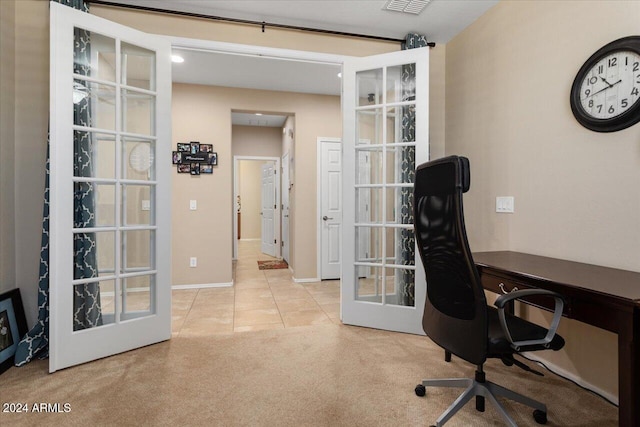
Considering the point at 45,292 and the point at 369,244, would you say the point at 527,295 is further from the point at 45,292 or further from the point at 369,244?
the point at 45,292

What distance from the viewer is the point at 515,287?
1765 mm

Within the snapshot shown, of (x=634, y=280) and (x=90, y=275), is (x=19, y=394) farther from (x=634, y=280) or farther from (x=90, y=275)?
(x=634, y=280)

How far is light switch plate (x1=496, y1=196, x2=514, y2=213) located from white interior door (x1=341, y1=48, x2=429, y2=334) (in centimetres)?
68

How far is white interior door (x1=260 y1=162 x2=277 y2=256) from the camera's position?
7156 millimetres

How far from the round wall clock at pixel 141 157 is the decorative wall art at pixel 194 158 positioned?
1.93 metres

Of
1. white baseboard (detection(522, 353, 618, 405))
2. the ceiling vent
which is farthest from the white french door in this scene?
white baseboard (detection(522, 353, 618, 405))

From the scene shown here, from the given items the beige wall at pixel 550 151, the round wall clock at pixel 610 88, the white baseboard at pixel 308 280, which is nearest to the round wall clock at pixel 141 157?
the beige wall at pixel 550 151

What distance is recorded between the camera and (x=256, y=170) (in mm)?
10102

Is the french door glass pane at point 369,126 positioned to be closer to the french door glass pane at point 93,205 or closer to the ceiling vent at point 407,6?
the ceiling vent at point 407,6

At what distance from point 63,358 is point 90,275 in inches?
21.4

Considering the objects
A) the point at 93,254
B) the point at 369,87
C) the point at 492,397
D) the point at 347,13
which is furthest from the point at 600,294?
the point at 93,254

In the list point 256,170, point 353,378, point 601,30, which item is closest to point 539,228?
point 601,30

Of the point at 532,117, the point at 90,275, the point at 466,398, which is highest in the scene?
the point at 532,117

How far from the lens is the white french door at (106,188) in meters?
2.18
